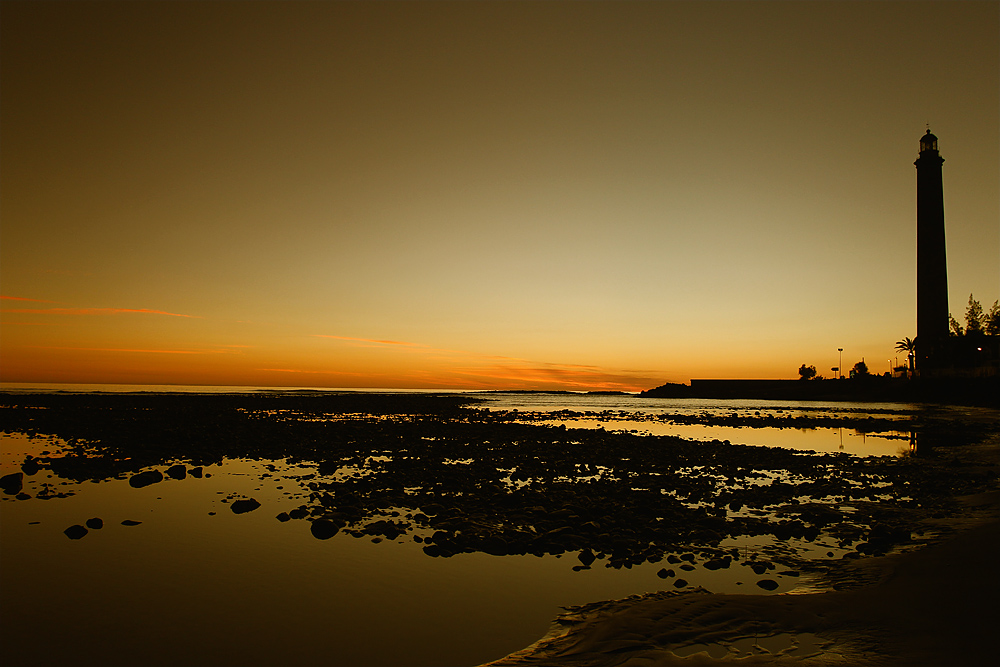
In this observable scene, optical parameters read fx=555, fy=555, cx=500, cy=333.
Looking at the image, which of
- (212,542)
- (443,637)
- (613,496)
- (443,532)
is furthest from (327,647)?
(613,496)

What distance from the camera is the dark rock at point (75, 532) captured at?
11492 millimetres

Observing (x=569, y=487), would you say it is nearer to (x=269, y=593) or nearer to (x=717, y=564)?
(x=717, y=564)

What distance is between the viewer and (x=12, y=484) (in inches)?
626

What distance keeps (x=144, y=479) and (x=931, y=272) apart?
347ft

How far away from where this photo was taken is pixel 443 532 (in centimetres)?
1152

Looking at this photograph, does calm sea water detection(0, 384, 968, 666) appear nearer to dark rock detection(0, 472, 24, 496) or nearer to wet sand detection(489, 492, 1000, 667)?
wet sand detection(489, 492, 1000, 667)

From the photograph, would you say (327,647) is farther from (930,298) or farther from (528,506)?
(930,298)

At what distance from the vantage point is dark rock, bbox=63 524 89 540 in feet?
37.7

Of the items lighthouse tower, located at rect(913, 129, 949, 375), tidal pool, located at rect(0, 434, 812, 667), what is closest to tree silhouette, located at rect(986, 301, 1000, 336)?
lighthouse tower, located at rect(913, 129, 949, 375)

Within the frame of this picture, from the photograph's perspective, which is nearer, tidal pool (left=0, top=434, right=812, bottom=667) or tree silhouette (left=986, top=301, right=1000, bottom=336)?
tidal pool (left=0, top=434, right=812, bottom=667)

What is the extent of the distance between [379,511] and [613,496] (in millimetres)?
6094

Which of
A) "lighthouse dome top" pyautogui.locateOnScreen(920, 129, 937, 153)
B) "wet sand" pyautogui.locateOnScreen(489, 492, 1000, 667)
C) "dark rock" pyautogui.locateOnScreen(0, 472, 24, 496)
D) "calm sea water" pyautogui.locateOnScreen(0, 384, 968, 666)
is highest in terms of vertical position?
"lighthouse dome top" pyautogui.locateOnScreen(920, 129, 937, 153)

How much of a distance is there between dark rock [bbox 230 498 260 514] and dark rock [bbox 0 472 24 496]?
6.76 metres

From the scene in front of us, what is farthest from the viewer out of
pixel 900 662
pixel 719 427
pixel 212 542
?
pixel 719 427
